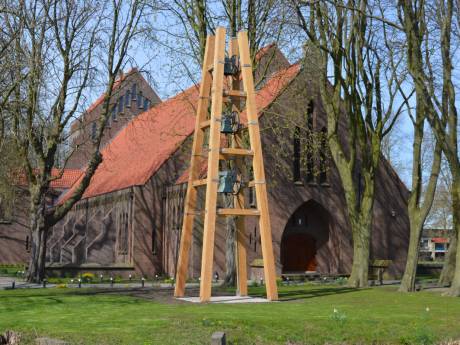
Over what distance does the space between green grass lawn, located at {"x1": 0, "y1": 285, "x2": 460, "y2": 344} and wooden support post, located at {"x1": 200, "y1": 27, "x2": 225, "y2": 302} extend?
1.02 meters

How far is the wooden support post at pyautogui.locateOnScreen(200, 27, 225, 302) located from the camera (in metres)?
18.2

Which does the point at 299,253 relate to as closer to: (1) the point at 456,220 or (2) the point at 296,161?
(2) the point at 296,161

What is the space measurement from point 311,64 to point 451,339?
17.0 m

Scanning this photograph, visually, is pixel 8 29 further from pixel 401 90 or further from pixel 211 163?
pixel 401 90

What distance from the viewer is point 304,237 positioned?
124 feet

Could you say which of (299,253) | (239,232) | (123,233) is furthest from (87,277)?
(239,232)

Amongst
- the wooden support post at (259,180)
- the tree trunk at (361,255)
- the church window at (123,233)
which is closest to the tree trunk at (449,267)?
the tree trunk at (361,255)

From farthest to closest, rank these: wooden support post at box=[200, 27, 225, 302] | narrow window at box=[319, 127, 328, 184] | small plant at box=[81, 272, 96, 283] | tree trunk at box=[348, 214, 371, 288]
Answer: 1. narrow window at box=[319, 127, 328, 184]
2. small plant at box=[81, 272, 96, 283]
3. tree trunk at box=[348, 214, 371, 288]
4. wooden support post at box=[200, 27, 225, 302]

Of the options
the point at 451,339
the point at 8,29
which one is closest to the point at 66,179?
the point at 8,29

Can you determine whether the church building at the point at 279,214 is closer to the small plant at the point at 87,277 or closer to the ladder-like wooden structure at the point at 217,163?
the small plant at the point at 87,277

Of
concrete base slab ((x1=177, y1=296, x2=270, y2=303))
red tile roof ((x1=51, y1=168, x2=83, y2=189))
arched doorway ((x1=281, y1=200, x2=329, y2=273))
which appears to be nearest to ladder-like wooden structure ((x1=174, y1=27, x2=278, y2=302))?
concrete base slab ((x1=177, y1=296, x2=270, y2=303))

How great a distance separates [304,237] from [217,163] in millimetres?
20162

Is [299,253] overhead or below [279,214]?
below

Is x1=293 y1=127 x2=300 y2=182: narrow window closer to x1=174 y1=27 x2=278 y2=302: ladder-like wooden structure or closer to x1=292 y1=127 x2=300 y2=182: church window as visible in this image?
x1=292 y1=127 x2=300 y2=182: church window
